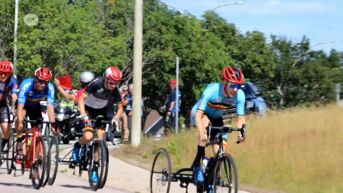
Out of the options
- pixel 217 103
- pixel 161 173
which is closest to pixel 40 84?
pixel 161 173

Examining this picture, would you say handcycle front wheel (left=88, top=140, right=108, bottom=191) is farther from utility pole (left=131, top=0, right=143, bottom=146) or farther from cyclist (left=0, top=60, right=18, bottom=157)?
utility pole (left=131, top=0, right=143, bottom=146)

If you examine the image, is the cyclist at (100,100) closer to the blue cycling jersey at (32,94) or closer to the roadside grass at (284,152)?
the blue cycling jersey at (32,94)

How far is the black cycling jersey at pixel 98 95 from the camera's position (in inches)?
485

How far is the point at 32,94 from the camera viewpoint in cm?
1268

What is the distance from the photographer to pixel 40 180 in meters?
12.3

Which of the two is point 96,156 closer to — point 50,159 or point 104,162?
point 104,162

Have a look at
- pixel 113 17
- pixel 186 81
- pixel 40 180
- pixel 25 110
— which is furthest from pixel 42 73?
pixel 113 17

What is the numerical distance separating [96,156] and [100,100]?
0.81 m

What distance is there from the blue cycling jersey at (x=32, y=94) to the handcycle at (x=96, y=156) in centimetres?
77

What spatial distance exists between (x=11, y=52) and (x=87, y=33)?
3896mm

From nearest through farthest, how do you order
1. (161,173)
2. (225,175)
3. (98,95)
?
(225,175) → (161,173) → (98,95)

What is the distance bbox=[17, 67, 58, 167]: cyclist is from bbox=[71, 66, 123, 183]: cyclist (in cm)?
59

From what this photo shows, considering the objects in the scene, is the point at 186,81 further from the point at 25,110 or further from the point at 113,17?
the point at 25,110

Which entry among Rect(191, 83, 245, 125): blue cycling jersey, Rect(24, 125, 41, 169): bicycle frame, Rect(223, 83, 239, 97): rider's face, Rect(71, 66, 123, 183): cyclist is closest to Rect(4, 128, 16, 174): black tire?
Rect(24, 125, 41, 169): bicycle frame
